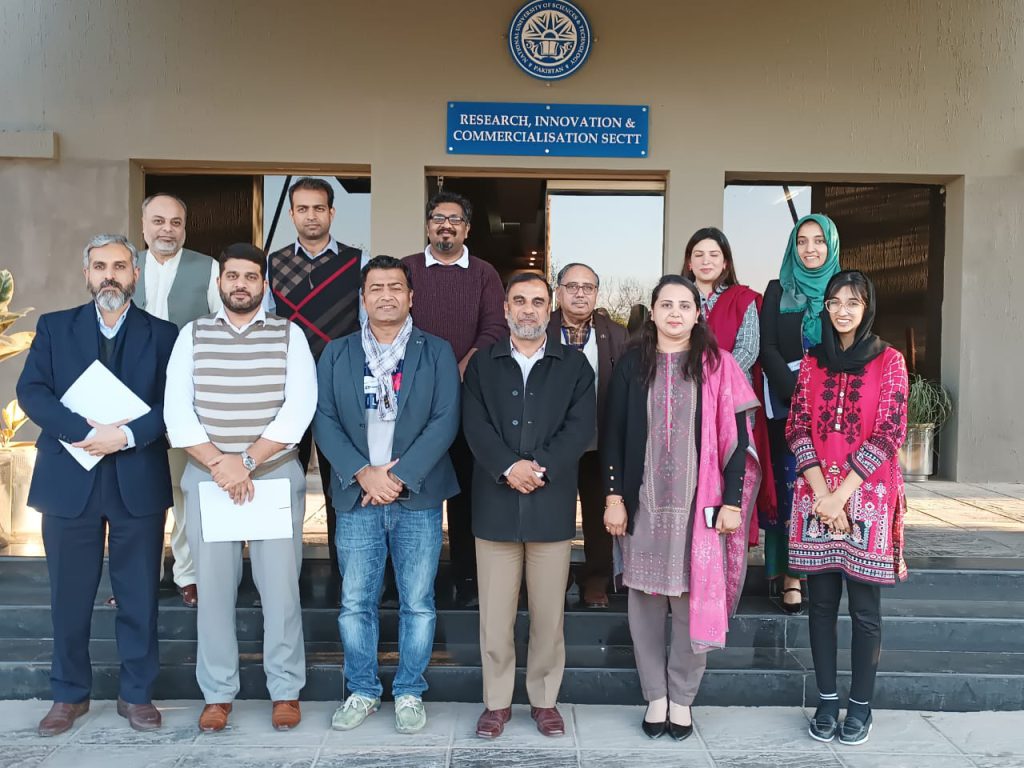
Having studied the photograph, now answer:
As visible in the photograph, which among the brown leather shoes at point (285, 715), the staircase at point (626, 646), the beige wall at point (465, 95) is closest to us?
the brown leather shoes at point (285, 715)

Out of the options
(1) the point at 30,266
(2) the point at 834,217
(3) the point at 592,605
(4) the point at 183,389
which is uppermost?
(2) the point at 834,217

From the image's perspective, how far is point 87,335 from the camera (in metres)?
3.23

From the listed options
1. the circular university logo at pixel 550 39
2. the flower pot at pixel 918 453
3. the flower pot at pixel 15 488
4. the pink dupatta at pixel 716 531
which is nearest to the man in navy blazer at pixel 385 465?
the pink dupatta at pixel 716 531

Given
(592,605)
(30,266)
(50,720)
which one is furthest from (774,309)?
(30,266)

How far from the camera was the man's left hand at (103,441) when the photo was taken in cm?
311

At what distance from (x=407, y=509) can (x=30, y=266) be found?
486 centimetres

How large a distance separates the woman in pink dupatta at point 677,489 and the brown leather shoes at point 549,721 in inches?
12.7

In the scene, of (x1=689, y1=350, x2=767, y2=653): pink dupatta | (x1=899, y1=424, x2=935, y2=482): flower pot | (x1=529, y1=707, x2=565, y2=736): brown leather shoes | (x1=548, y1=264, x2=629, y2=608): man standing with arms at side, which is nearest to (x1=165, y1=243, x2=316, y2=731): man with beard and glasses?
(x1=529, y1=707, x2=565, y2=736): brown leather shoes

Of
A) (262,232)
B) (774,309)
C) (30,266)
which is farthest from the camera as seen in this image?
(262,232)

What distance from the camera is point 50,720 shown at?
3.18 meters

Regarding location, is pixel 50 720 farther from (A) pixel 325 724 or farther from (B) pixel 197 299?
(B) pixel 197 299

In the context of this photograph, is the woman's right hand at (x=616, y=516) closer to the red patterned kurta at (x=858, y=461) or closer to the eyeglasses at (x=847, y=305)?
the red patterned kurta at (x=858, y=461)

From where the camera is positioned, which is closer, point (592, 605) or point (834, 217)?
point (592, 605)

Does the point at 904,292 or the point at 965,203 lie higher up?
the point at 965,203
